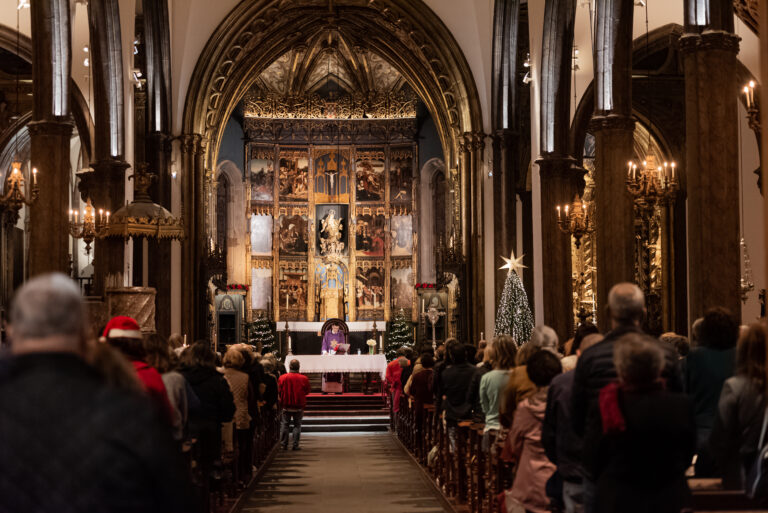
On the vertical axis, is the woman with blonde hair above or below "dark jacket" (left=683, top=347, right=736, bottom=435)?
below

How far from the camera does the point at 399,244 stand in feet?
111

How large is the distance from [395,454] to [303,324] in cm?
1658

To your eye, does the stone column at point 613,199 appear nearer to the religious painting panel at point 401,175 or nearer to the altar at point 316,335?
the altar at point 316,335

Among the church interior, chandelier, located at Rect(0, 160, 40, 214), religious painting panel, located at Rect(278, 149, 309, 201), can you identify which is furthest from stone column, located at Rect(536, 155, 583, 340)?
religious painting panel, located at Rect(278, 149, 309, 201)

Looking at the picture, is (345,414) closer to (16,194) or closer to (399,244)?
(16,194)

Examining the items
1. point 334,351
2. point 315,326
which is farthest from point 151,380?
point 315,326

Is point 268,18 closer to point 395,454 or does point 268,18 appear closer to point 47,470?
point 395,454

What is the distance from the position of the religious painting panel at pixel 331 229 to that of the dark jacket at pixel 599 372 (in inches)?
1134

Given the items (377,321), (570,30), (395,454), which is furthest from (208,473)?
(377,321)

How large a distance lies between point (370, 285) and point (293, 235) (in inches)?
117

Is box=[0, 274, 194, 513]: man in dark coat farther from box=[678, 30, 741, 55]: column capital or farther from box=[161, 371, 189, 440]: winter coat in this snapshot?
box=[678, 30, 741, 55]: column capital

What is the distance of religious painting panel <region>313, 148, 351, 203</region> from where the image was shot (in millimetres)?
33969

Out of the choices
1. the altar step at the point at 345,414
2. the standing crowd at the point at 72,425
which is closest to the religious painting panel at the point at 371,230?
the altar step at the point at 345,414

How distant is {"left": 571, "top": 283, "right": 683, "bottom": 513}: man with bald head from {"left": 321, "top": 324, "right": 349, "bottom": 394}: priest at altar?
20096 millimetres
